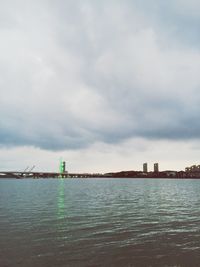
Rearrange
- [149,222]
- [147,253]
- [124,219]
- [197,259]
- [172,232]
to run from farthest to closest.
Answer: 1. [124,219]
2. [149,222]
3. [172,232]
4. [147,253]
5. [197,259]

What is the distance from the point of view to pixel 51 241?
26.8 meters

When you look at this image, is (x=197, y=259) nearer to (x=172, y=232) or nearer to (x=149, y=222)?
(x=172, y=232)

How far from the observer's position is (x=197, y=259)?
68.3 feet

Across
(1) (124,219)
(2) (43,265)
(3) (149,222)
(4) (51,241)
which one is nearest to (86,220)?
(1) (124,219)

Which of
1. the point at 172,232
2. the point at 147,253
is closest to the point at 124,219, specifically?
the point at 172,232

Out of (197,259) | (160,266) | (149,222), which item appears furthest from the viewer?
(149,222)

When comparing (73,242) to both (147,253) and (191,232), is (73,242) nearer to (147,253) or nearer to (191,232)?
(147,253)

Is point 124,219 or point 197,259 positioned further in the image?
point 124,219

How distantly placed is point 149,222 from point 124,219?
12.6 feet

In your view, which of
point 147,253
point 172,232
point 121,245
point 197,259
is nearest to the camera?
point 197,259

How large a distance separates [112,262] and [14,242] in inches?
406

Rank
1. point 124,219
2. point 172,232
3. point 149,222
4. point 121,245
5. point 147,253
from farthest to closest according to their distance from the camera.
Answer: point 124,219, point 149,222, point 172,232, point 121,245, point 147,253

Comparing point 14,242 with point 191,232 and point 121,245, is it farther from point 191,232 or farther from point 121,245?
point 191,232

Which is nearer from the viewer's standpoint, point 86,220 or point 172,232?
point 172,232
